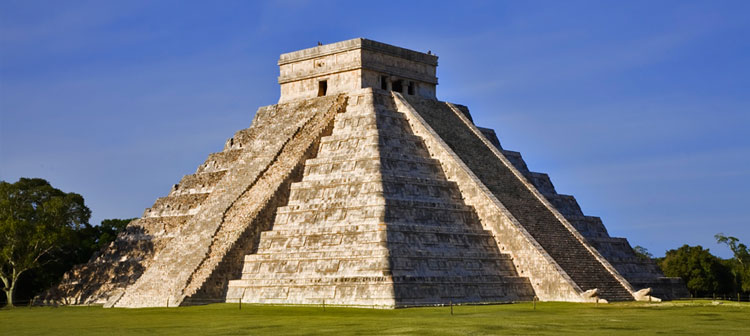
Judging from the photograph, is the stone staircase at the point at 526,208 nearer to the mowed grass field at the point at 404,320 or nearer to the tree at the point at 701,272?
the mowed grass field at the point at 404,320

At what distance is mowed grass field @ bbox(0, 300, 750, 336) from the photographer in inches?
961

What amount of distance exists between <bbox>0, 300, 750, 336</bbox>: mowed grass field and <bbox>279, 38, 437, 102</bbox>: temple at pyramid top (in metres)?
13.6

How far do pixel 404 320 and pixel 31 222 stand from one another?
23.4m

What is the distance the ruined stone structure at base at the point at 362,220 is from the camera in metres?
34.4

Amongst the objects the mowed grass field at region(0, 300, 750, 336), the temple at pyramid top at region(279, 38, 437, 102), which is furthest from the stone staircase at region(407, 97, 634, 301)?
the mowed grass field at region(0, 300, 750, 336)

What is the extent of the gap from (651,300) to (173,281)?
16109 millimetres

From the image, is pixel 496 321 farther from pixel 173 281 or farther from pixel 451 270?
pixel 173 281

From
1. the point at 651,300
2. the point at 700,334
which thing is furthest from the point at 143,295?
the point at 700,334

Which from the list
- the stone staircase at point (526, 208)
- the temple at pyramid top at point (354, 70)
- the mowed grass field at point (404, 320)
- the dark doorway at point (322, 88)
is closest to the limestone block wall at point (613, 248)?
the stone staircase at point (526, 208)

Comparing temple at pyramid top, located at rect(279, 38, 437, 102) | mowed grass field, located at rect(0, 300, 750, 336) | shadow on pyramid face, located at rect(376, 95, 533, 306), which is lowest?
mowed grass field, located at rect(0, 300, 750, 336)

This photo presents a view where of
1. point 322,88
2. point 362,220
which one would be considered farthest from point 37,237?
point 362,220

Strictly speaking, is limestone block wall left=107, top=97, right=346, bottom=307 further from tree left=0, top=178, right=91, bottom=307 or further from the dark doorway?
tree left=0, top=178, right=91, bottom=307

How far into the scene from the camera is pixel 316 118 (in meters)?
43.3

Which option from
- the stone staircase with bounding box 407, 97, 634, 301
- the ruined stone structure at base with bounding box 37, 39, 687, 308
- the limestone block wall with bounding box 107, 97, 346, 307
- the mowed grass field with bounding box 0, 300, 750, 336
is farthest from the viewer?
the limestone block wall with bounding box 107, 97, 346, 307
